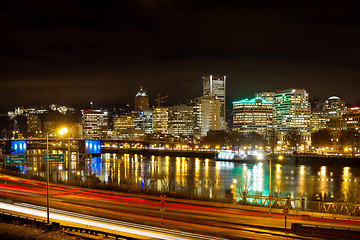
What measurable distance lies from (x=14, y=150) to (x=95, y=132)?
118923mm

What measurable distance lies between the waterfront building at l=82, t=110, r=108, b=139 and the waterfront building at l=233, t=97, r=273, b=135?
64119 millimetres

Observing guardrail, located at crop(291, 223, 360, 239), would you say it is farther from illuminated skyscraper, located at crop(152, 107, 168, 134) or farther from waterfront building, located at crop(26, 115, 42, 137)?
waterfront building, located at crop(26, 115, 42, 137)

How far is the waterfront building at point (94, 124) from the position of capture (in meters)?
164

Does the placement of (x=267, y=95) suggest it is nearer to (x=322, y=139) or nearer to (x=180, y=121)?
(x=180, y=121)

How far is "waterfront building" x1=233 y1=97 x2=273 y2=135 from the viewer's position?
136500mm

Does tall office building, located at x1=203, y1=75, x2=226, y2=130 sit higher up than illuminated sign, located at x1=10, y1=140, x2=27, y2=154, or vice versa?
tall office building, located at x1=203, y1=75, x2=226, y2=130

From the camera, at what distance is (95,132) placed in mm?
164750

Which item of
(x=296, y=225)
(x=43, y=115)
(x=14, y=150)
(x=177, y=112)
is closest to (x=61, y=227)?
(x=296, y=225)

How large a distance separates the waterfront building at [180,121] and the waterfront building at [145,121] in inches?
731

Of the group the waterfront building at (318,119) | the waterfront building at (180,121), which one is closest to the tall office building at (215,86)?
the waterfront building at (180,121)

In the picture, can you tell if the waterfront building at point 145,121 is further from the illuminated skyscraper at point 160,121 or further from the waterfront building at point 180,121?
the waterfront building at point 180,121

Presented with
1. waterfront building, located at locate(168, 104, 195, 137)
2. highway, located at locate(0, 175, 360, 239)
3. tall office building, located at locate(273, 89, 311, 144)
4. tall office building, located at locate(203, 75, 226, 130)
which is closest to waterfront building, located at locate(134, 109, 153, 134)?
waterfront building, located at locate(168, 104, 195, 137)

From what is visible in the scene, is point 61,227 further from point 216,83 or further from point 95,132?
point 216,83

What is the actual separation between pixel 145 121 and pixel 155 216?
155 metres
